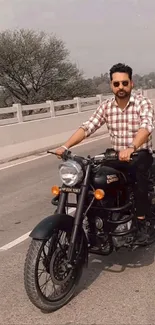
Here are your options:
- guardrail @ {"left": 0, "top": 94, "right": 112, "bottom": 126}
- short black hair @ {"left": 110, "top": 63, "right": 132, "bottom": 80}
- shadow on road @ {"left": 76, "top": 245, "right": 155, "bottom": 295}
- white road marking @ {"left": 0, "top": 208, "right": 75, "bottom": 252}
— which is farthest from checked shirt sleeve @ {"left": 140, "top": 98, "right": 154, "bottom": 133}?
guardrail @ {"left": 0, "top": 94, "right": 112, "bottom": 126}

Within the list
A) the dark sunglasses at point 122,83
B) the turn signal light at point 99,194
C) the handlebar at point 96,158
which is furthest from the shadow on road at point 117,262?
the dark sunglasses at point 122,83

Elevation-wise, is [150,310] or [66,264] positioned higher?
[66,264]

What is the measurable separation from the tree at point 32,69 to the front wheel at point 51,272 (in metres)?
34.1

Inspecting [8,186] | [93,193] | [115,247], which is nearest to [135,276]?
[115,247]

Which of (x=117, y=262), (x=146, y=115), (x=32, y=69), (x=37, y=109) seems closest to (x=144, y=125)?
(x=146, y=115)

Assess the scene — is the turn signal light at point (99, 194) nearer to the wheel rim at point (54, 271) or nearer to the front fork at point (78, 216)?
the front fork at point (78, 216)

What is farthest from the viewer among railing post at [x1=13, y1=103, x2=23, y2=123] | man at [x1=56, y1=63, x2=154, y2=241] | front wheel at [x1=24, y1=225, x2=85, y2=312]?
railing post at [x1=13, y1=103, x2=23, y2=123]

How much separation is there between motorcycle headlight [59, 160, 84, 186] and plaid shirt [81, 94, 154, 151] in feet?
2.94

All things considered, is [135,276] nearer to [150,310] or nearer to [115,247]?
[115,247]

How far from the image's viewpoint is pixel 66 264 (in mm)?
3934

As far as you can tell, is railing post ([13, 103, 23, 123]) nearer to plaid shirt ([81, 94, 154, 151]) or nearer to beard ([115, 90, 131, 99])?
plaid shirt ([81, 94, 154, 151])

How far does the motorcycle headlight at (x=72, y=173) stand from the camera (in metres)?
3.92

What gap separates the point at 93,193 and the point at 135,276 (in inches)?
40.9

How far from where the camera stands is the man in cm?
445
